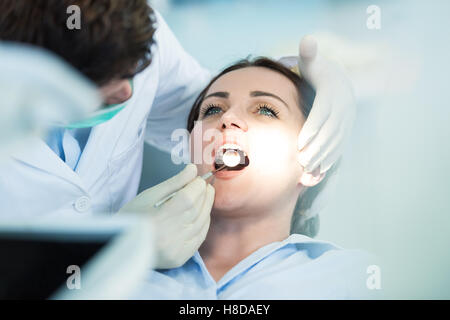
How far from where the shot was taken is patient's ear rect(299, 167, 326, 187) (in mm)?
1119

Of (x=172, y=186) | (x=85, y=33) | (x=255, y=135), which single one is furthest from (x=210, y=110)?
(x=85, y=33)

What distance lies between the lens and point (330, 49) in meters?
1.27

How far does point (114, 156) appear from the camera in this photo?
113cm

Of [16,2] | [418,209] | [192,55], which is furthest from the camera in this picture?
[192,55]

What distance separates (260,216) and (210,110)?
29 cm

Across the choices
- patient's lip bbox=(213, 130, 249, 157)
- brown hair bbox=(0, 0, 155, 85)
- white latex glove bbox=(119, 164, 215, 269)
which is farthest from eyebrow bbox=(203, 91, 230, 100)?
brown hair bbox=(0, 0, 155, 85)

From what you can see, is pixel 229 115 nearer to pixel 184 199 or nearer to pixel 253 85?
pixel 253 85

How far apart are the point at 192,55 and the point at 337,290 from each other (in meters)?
0.82

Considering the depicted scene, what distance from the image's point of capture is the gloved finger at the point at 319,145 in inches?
42.3

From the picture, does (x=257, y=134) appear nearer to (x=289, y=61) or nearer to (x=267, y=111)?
(x=267, y=111)

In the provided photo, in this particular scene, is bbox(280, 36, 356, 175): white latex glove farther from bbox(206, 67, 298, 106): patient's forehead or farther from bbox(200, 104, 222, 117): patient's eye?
bbox(200, 104, 222, 117): patient's eye

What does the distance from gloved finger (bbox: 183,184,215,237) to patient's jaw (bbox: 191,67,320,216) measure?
0.05 meters
